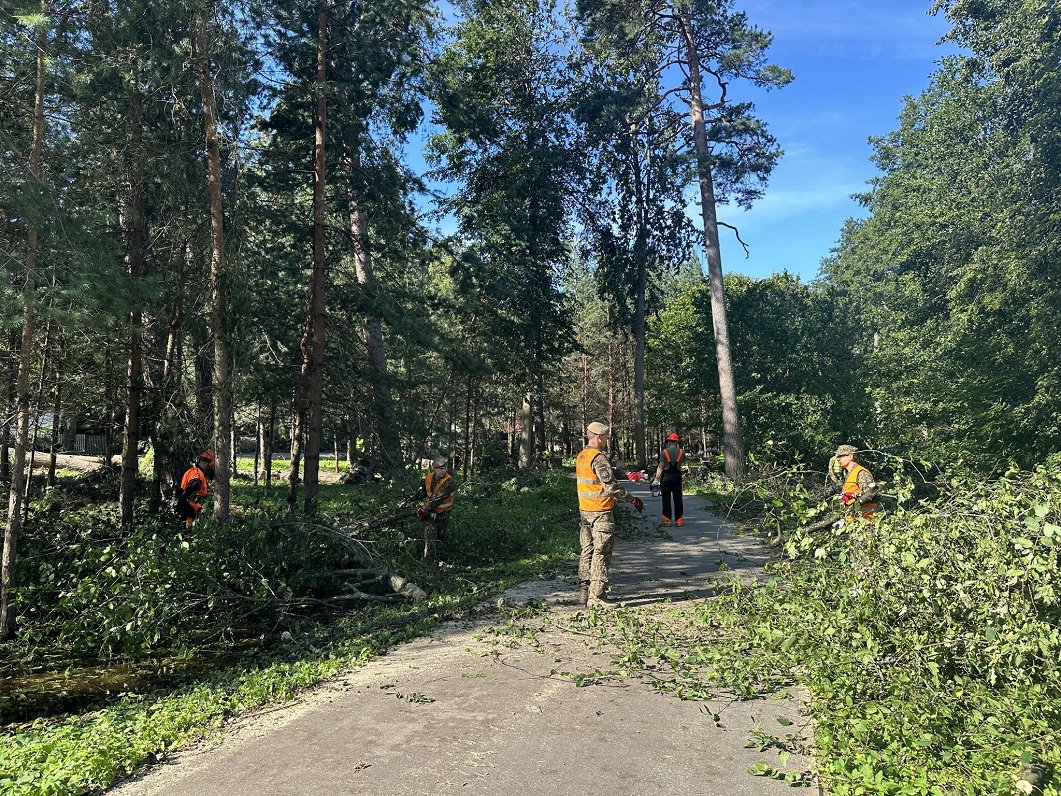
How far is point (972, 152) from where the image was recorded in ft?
79.0

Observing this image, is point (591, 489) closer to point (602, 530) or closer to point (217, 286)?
point (602, 530)

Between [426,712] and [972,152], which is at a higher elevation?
[972,152]

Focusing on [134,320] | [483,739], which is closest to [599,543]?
[483,739]

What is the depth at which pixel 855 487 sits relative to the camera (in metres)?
7.34

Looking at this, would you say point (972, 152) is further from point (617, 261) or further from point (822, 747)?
point (822, 747)

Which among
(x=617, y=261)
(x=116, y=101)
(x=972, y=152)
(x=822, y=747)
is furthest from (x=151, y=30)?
(x=972, y=152)

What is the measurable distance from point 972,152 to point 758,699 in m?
26.7

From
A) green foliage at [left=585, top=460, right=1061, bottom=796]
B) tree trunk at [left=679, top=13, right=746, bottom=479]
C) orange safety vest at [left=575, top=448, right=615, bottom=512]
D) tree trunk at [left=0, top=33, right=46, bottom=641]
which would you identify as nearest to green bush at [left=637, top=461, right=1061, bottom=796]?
green foliage at [left=585, top=460, right=1061, bottom=796]

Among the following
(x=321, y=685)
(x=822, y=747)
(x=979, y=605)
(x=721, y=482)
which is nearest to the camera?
(x=822, y=747)

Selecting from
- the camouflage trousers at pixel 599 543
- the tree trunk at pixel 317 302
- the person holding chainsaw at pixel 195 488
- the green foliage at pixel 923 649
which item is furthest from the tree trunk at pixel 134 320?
the green foliage at pixel 923 649

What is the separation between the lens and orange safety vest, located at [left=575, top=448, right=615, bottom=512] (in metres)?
7.16

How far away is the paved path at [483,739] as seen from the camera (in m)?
3.69

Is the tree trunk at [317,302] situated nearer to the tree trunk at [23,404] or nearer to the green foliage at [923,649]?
the tree trunk at [23,404]

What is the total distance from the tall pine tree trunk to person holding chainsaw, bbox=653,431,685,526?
278 inches
